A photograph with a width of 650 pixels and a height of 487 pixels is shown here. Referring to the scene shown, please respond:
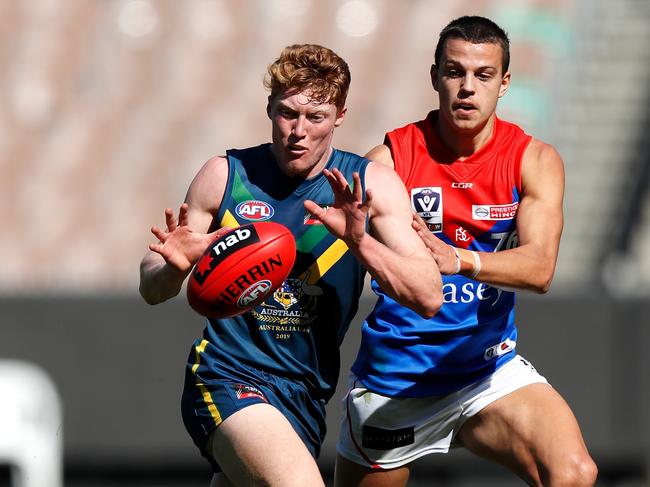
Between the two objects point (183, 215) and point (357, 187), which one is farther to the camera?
point (183, 215)

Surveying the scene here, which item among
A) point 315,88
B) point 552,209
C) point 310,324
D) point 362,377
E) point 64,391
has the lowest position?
point 64,391

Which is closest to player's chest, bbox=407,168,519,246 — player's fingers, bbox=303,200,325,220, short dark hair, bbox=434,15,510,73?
short dark hair, bbox=434,15,510,73

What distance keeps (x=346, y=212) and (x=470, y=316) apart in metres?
1.09

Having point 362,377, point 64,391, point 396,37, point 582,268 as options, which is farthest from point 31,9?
point 362,377

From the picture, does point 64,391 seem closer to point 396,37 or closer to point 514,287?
point 514,287

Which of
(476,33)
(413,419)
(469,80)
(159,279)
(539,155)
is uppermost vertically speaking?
(476,33)

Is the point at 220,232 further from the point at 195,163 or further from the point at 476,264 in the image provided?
the point at 195,163

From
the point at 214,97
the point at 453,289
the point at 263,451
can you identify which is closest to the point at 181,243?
the point at 263,451

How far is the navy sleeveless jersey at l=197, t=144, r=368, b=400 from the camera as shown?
16.9 ft

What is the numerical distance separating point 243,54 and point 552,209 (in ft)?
24.0

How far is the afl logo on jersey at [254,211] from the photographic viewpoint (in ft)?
16.9

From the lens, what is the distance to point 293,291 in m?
5.16

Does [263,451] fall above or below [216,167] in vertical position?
below

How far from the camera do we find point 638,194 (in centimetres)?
1115
